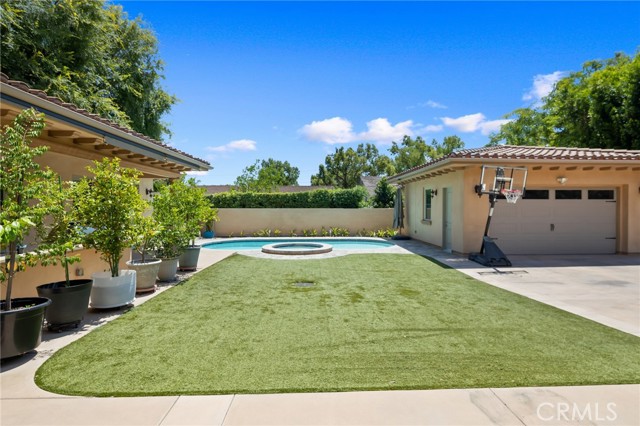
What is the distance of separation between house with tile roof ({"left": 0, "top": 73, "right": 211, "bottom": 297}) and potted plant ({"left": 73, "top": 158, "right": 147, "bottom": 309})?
784 millimetres

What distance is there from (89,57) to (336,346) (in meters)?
20.5

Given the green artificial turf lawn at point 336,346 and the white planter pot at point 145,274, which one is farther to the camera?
the white planter pot at point 145,274

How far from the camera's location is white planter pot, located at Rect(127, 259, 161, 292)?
718 centimetres

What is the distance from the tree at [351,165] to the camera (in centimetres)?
5775

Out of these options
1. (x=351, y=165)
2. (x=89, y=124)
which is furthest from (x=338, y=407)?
(x=351, y=165)

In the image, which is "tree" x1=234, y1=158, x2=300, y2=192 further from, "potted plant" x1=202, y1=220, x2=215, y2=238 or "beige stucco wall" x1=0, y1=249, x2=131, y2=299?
"beige stucco wall" x1=0, y1=249, x2=131, y2=299

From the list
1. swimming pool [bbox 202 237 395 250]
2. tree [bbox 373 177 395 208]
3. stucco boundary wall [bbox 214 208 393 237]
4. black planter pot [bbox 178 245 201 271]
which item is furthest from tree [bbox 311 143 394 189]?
black planter pot [bbox 178 245 201 271]

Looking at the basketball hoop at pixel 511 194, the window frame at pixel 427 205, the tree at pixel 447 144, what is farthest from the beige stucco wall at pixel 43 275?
the tree at pixel 447 144

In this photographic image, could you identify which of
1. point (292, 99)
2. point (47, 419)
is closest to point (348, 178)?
point (292, 99)

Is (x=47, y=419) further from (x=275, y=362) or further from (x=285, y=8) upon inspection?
(x=285, y=8)

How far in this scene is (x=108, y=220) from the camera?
5.90 m

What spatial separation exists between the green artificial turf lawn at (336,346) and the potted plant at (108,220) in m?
0.51

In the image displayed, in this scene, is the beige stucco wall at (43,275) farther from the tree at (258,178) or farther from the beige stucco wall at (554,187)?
the tree at (258,178)

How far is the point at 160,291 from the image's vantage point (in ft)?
24.7
